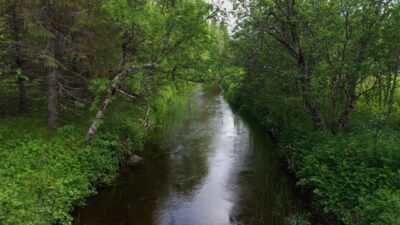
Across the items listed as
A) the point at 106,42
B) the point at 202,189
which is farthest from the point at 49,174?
the point at 106,42

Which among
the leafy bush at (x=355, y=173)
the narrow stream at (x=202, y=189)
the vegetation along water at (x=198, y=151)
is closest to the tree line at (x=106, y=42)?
the vegetation along water at (x=198, y=151)

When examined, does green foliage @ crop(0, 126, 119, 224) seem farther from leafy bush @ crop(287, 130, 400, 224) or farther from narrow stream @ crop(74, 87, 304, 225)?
leafy bush @ crop(287, 130, 400, 224)

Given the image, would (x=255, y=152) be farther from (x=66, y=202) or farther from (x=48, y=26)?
(x=48, y=26)

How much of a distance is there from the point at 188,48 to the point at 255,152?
25.3ft

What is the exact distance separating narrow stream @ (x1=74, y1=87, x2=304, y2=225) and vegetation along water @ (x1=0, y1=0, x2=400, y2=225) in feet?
0.24

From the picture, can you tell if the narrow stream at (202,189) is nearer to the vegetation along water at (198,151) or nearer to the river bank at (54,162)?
the vegetation along water at (198,151)

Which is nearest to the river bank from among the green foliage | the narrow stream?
the green foliage

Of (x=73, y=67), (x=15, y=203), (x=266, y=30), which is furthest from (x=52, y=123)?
(x=266, y=30)

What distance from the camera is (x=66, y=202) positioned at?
33.0 ft

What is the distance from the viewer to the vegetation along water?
33.1 ft

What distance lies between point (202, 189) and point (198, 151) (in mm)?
5103

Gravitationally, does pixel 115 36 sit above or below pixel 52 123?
above

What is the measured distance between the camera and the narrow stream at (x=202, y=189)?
10.9 meters

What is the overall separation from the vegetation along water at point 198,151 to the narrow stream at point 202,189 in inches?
2.9
